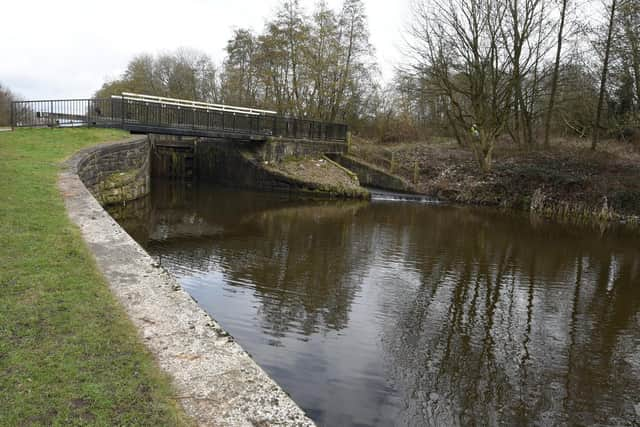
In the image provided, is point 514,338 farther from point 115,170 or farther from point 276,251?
point 115,170

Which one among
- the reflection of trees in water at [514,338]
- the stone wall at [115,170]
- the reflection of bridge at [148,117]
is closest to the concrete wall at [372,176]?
the reflection of bridge at [148,117]

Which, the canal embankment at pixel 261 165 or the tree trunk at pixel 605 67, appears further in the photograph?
the canal embankment at pixel 261 165

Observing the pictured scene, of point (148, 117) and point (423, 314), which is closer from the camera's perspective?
point (423, 314)

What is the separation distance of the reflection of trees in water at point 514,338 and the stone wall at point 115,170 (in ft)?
29.6

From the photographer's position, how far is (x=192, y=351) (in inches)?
141

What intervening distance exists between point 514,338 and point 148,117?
1668 cm

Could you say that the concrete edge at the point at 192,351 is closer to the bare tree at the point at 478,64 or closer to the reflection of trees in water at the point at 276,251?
the reflection of trees in water at the point at 276,251

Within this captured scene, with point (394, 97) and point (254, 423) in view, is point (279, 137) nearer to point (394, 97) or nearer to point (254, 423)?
point (394, 97)

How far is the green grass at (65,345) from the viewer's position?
2697mm

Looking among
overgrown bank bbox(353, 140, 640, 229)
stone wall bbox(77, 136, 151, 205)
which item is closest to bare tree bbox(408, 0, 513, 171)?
overgrown bank bbox(353, 140, 640, 229)

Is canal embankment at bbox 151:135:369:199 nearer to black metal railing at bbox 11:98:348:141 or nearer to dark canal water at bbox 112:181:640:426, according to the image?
black metal railing at bbox 11:98:348:141

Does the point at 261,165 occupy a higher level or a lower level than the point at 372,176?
higher

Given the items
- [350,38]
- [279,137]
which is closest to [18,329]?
[279,137]

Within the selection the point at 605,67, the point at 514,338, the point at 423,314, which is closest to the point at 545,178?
the point at 605,67
